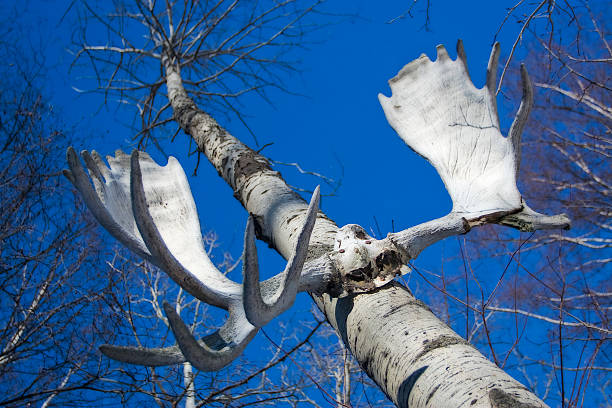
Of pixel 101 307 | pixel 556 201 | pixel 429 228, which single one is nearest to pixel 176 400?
pixel 101 307

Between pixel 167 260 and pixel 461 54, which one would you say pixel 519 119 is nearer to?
pixel 461 54

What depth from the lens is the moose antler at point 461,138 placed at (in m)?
1.68

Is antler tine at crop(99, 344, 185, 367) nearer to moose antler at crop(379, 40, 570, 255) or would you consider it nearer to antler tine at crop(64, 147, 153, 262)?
antler tine at crop(64, 147, 153, 262)

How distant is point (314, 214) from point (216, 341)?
42 cm

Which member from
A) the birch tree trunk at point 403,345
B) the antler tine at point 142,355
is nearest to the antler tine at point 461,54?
the birch tree trunk at point 403,345

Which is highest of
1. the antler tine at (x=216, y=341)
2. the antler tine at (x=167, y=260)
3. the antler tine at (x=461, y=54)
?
the antler tine at (x=461, y=54)

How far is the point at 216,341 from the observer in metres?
1.31

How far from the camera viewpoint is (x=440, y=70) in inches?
86.1

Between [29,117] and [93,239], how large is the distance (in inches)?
43.3

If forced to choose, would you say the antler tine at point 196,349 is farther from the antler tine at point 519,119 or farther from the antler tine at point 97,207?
the antler tine at point 519,119

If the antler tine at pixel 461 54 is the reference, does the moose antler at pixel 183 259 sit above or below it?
below

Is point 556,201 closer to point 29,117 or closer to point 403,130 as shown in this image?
point 403,130

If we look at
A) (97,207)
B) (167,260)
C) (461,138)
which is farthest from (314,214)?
(461,138)

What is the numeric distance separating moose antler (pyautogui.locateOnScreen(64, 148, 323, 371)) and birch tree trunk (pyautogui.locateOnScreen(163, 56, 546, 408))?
18 cm
